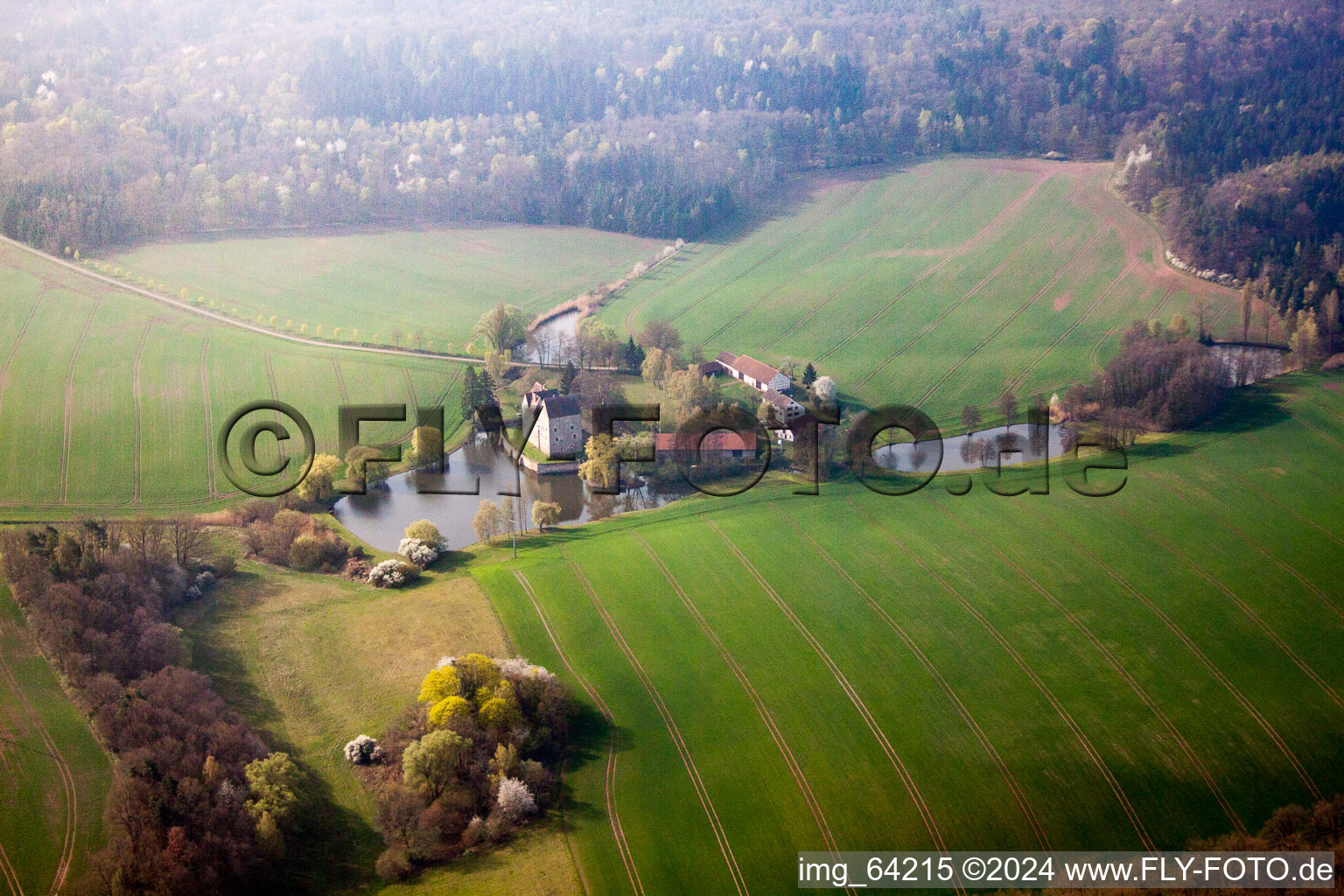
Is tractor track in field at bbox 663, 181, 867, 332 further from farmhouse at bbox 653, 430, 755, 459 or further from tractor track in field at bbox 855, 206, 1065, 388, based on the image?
farmhouse at bbox 653, 430, 755, 459

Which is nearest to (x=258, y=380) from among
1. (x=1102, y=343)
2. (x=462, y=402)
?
(x=462, y=402)

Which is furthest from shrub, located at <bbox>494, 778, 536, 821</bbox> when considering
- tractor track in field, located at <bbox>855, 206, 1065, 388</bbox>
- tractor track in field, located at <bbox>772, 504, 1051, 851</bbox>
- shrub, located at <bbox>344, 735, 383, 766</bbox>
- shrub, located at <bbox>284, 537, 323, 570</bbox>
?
tractor track in field, located at <bbox>855, 206, 1065, 388</bbox>

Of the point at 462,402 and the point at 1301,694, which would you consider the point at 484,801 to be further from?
the point at 462,402

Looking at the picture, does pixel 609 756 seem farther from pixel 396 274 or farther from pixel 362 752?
pixel 396 274

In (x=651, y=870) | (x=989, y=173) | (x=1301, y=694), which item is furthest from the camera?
(x=989, y=173)

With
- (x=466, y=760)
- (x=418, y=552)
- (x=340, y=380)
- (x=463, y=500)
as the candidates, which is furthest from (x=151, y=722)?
(x=340, y=380)
